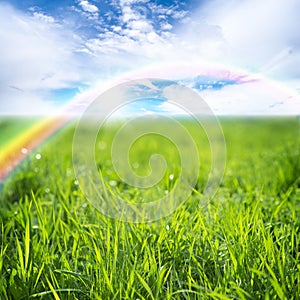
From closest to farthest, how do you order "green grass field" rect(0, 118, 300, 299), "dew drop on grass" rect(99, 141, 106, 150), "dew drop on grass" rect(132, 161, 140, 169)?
1. "green grass field" rect(0, 118, 300, 299)
2. "dew drop on grass" rect(132, 161, 140, 169)
3. "dew drop on grass" rect(99, 141, 106, 150)

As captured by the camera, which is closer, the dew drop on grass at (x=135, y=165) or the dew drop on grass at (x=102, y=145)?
the dew drop on grass at (x=135, y=165)

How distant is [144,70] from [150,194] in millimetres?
843

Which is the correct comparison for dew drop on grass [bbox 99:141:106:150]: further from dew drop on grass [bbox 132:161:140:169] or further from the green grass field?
the green grass field

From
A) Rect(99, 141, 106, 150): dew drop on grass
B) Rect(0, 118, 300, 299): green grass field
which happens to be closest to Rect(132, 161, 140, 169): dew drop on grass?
Rect(99, 141, 106, 150): dew drop on grass

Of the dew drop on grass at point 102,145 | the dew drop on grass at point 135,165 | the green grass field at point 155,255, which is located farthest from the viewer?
the dew drop on grass at point 102,145

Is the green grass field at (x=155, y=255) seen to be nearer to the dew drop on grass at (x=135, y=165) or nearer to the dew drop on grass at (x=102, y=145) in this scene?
the dew drop on grass at (x=135, y=165)

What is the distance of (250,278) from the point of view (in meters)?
1.68

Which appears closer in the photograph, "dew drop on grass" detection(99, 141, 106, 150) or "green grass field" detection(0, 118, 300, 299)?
"green grass field" detection(0, 118, 300, 299)

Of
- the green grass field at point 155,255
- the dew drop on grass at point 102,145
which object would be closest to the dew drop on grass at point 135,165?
the dew drop on grass at point 102,145

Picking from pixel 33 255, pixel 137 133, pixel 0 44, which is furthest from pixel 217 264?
pixel 137 133

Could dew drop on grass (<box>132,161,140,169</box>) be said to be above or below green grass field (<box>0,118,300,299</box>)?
above

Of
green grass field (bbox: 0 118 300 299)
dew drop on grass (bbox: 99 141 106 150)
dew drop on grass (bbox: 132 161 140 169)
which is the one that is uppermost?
dew drop on grass (bbox: 99 141 106 150)

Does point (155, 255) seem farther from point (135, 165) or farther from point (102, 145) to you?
point (102, 145)

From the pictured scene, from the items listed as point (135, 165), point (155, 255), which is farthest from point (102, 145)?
point (155, 255)
